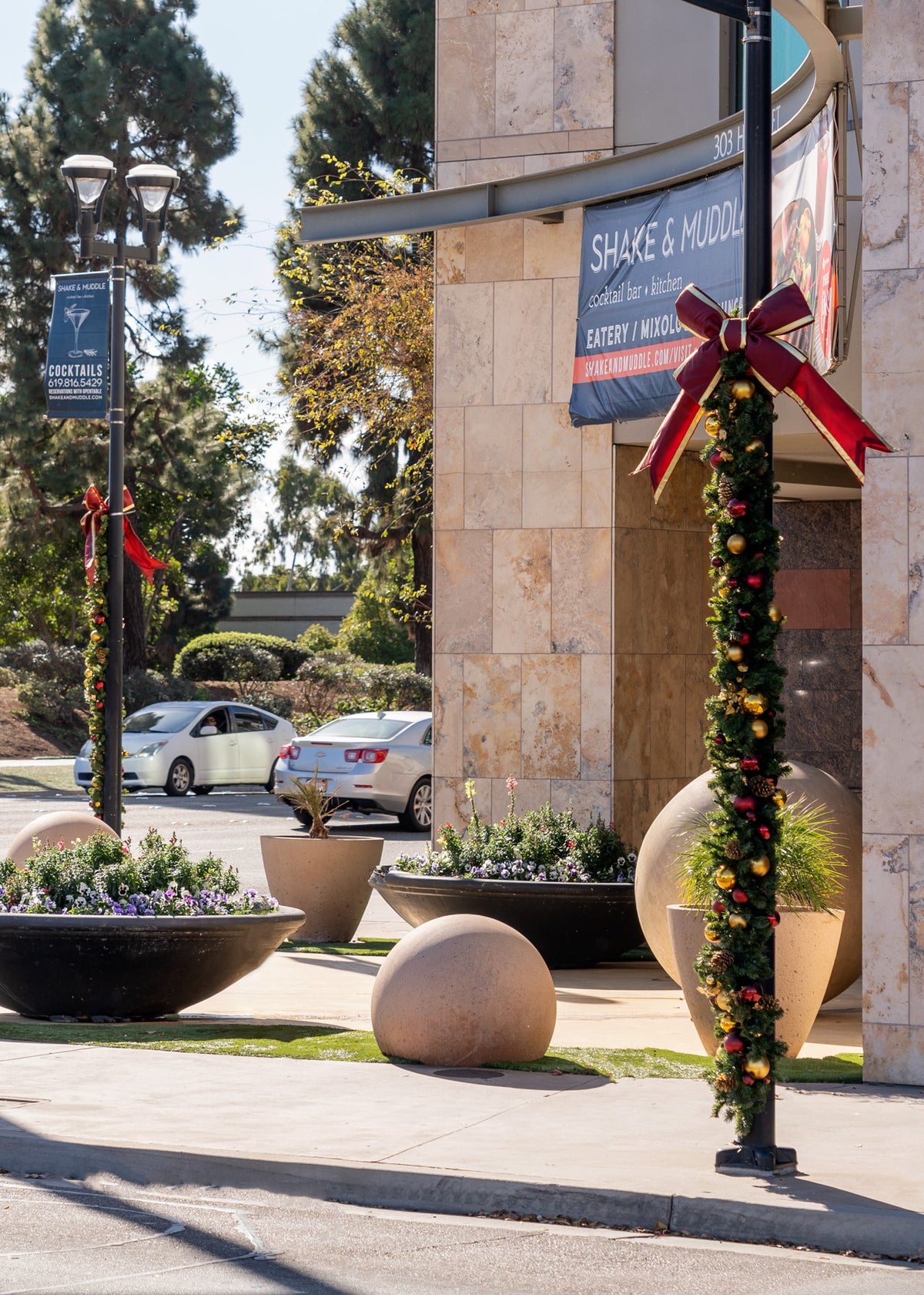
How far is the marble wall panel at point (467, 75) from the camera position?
14.8 m

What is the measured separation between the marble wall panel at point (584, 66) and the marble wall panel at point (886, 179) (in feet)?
18.6

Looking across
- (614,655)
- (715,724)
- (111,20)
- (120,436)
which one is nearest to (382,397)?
(120,436)

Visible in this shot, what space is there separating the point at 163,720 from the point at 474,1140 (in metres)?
24.0

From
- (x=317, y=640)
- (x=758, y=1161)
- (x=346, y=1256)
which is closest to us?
(x=346, y=1256)

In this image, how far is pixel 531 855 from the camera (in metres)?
12.8

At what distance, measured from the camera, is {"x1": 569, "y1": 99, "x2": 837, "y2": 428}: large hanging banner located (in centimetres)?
1248

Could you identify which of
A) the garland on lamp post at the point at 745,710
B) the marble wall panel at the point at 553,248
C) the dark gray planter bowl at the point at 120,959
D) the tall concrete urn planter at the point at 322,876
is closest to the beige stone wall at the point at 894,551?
the garland on lamp post at the point at 745,710

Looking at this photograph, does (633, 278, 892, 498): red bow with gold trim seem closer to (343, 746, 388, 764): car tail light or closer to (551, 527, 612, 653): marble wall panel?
(551, 527, 612, 653): marble wall panel

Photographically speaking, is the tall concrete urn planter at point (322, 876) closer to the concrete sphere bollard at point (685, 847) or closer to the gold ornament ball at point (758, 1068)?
the concrete sphere bollard at point (685, 847)

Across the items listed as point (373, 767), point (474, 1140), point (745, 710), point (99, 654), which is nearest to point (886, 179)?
point (745, 710)

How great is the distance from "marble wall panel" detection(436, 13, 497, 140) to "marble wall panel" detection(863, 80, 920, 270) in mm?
6338

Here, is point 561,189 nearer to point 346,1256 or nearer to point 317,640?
point 346,1256

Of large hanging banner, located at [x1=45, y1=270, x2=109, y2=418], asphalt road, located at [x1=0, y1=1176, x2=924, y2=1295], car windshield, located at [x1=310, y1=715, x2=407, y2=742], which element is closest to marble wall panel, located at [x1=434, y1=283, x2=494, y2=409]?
large hanging banner, located at [x1=45, y1=270, x2=109, y2=418]

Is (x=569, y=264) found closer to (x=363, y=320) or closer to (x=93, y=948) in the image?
(x=93, y=948)
